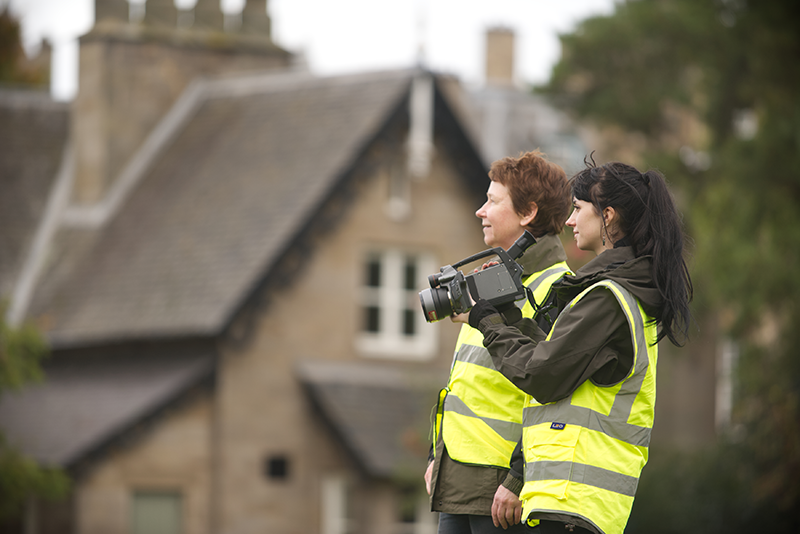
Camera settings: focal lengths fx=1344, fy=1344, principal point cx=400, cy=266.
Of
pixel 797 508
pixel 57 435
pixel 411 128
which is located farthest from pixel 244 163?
pixel 797 508

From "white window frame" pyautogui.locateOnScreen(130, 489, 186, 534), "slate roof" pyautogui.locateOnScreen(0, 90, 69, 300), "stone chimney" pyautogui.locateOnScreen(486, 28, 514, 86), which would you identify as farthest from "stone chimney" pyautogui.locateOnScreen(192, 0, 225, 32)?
"stone chimney" pyautogui.locateOnScreen(486, 28, 514, 86)

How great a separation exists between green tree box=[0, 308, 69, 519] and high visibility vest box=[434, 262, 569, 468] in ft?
41.2

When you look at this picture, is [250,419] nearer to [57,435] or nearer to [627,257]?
[57,435]

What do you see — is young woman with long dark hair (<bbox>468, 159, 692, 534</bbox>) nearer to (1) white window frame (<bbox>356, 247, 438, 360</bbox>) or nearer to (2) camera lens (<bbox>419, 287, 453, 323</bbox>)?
(2) camera lens (<bbox>419, 287, 453, 323</bbox>)

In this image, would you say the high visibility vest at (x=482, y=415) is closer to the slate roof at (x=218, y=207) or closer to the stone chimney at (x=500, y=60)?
the slate roof at (x=218, y=207)

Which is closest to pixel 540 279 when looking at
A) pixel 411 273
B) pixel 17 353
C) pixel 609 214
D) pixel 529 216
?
pixel 529 216

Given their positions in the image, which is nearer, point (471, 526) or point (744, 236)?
point (471, 526)

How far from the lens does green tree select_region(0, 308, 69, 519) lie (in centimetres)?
1617

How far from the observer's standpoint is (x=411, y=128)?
2073cm

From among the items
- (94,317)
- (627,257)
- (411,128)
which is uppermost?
(411,128)

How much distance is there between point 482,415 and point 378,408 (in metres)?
15.1

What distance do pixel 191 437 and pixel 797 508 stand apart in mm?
8521

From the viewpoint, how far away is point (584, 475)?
414 cm

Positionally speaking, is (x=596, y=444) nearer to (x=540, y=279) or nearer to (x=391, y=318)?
(x=540, y=279)
